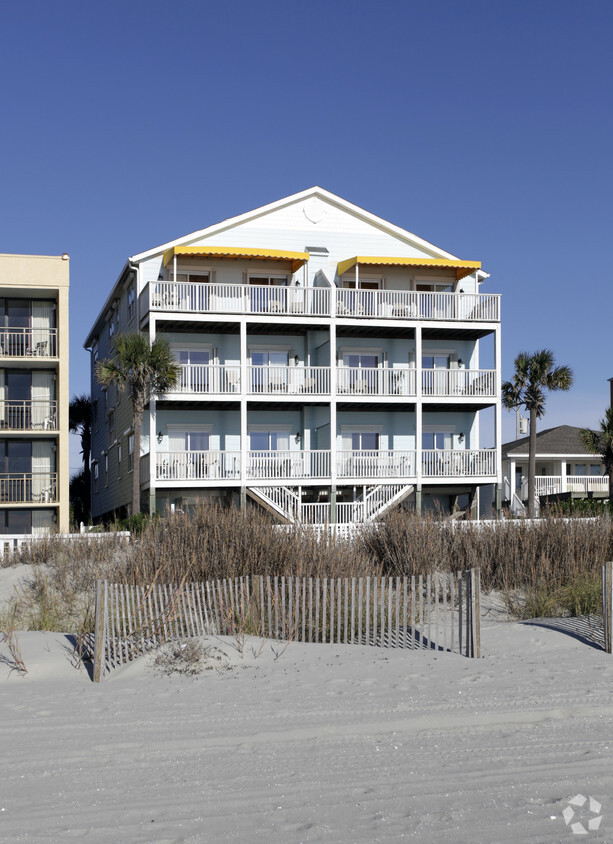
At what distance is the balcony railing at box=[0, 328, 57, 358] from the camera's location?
31016 mm

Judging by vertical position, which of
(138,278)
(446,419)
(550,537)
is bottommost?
(550,537)

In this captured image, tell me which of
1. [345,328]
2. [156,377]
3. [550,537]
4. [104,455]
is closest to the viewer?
[550,537]

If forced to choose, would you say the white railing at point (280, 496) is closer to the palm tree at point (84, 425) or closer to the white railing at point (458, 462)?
the white railing at point (458, 462)

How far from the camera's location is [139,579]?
15.6 m

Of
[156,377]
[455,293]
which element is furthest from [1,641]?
[455,293]

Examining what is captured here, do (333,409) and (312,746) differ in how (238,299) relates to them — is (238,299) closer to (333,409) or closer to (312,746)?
(333,409)

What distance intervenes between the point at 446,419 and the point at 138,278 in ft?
41.1

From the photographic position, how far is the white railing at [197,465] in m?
30.9

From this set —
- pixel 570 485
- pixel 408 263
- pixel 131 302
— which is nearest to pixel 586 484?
pixel 570 485

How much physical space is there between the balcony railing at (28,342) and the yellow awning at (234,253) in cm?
491

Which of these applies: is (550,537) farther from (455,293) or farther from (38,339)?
(38,339)

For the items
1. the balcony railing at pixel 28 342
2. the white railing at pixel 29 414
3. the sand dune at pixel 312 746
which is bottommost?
the sand dune at pixel 312 746

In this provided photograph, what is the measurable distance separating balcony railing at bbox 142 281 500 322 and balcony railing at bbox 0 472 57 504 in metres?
6.81

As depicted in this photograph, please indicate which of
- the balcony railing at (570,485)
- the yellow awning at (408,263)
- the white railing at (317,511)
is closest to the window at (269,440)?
Result: the white railing at (317,511)
